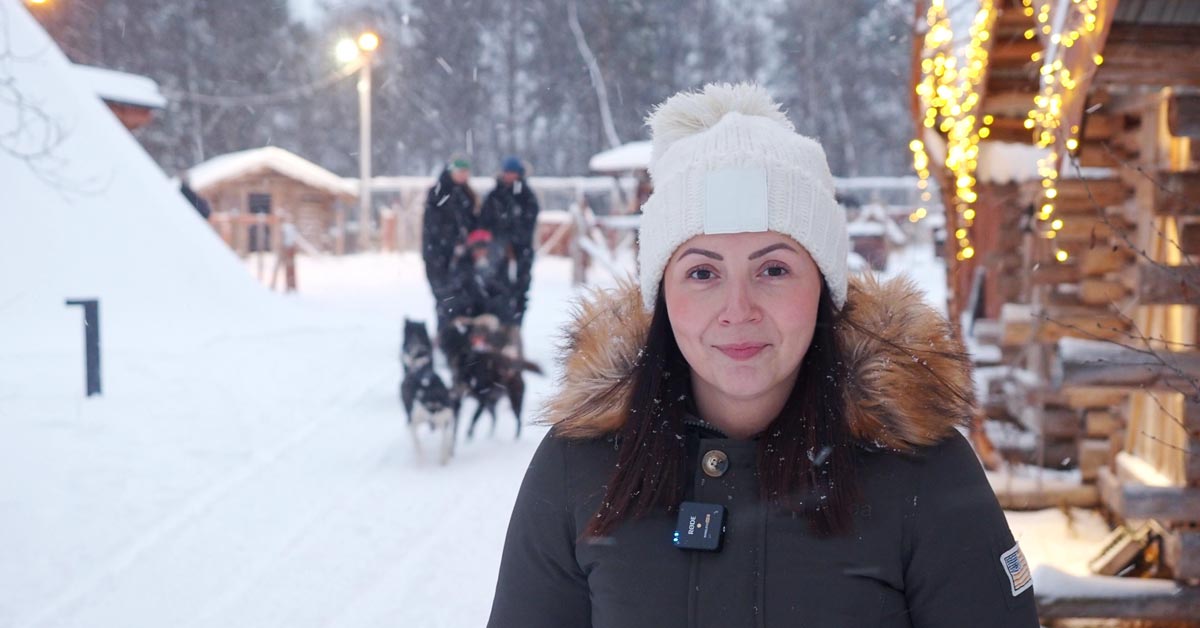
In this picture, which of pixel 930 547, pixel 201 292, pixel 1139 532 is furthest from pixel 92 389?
pixel 930 547

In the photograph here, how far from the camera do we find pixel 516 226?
10180mm

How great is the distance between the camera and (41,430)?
6648 mm

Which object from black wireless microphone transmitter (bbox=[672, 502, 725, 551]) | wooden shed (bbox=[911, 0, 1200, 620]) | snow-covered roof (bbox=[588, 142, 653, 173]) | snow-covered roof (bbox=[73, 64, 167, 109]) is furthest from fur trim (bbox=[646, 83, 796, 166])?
snow-covered roof (bbox=[588, 142, 653, 173])

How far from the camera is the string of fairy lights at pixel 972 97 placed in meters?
4.55

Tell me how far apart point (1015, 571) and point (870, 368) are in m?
0.42

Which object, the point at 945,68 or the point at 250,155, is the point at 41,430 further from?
the point at 250,155

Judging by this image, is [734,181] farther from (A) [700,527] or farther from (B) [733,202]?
(A) [700,527]

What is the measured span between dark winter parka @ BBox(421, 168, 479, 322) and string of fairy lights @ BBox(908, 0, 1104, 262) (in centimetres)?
399

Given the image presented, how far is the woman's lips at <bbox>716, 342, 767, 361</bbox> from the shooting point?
1902mm

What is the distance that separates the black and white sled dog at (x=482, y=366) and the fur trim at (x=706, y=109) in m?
5.87

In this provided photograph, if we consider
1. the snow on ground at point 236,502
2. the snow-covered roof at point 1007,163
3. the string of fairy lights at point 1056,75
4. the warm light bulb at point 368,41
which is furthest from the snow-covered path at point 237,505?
the warm light bulb at point 368,41

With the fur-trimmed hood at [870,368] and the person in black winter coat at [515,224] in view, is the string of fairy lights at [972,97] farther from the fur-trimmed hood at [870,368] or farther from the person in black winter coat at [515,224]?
the person in black winter coat at [515,224]

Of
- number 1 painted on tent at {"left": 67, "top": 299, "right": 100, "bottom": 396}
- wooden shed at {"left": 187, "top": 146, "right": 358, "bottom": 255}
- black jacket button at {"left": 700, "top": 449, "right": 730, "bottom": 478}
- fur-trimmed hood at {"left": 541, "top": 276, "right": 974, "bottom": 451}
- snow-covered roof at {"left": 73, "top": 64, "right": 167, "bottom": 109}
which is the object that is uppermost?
snow-covered roof at {"left": 73, "top": 64, "right": 167, "bottom": 109}

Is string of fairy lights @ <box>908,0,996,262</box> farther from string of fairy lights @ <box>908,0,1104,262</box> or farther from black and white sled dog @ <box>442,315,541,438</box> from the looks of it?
black and white sled dog @ <box>442,315,541,438</box>
